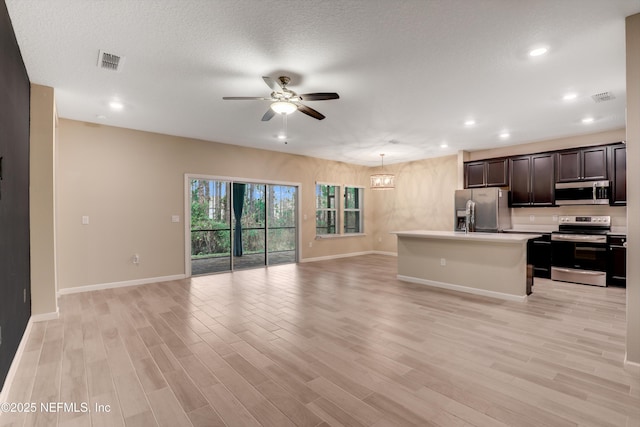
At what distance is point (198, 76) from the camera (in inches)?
134

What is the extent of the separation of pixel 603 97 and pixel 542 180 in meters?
2.50

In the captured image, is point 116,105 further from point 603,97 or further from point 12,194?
point 603,97

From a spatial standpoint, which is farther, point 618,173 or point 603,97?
point 618,173

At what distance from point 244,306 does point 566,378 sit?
3.43 m

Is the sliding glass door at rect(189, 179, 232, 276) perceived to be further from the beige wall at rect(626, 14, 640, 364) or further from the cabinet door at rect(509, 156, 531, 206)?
the cabinet door at rect(509, 156, 531, 206)

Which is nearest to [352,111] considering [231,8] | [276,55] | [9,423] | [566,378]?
[276,55]

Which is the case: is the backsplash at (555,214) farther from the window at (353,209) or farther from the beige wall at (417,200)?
the window at (353,209)

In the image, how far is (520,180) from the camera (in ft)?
21.3

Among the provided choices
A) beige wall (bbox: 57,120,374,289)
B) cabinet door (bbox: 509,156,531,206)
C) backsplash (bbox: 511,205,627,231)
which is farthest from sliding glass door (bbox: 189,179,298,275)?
backsplash (bbox: 511,205,627,231)

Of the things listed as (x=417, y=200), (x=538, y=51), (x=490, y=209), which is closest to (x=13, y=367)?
(x=538, y=51)

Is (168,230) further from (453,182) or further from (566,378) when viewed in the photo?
(453,182)

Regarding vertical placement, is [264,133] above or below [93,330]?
above

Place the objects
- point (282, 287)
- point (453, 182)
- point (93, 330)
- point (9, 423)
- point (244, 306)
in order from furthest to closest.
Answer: point (453, 182) < point (282, 287) < point (244, 306) < point (93, 330) < point (9, 423)

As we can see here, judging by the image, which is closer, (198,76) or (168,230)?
(198,76)
